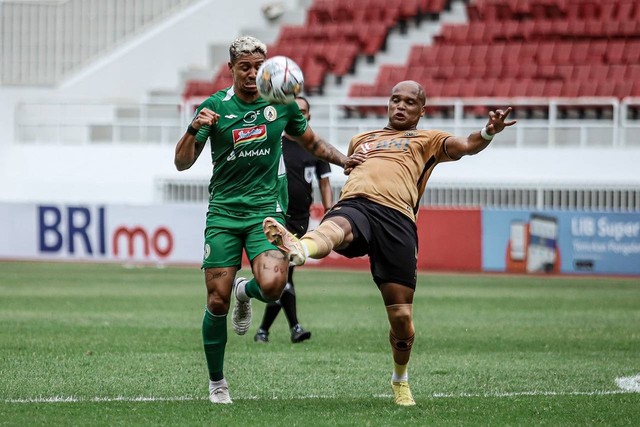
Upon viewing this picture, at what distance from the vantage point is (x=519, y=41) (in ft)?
101

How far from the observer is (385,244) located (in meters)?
8.52

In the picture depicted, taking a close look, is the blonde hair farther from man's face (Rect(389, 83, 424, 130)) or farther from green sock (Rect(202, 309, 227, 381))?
green sock (Rect(202, 309, 227, 381))

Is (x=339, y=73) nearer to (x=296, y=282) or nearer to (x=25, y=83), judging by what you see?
(x=25, y=83)

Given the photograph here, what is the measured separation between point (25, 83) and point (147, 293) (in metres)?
15.5

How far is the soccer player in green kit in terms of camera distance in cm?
835

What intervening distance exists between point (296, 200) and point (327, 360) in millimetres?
2158

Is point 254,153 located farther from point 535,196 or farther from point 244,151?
point 535,196

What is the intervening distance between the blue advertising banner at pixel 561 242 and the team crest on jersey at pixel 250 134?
16280 mm

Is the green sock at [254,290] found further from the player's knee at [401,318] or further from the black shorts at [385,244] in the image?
the player's knee at [401,318]

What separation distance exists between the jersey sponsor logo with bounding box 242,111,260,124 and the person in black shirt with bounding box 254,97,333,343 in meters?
4.14

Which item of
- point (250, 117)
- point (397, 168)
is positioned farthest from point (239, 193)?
point (397, 168)

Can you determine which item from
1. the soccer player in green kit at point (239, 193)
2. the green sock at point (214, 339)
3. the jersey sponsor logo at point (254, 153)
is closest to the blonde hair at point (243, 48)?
the soccer player in green kit at point (239, 193)

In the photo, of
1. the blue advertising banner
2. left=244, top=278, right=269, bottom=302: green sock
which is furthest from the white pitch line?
the blue advertising banner

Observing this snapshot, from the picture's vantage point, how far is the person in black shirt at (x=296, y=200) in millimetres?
12602
